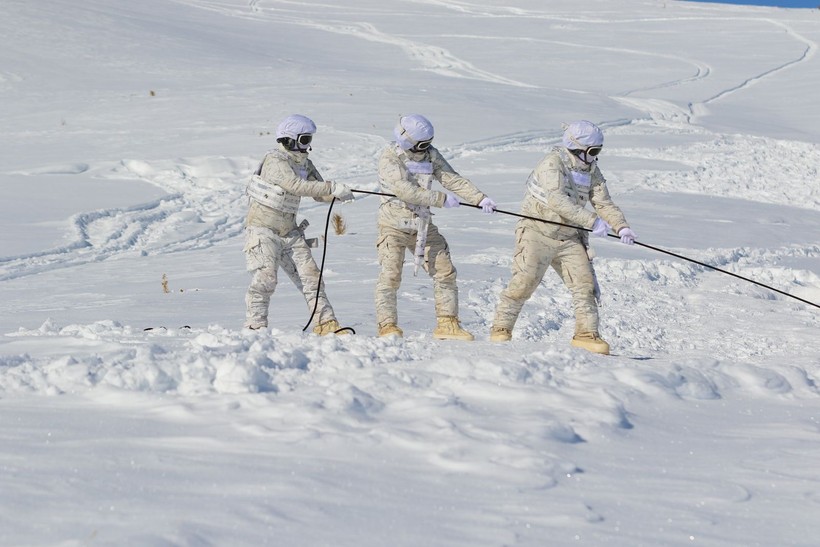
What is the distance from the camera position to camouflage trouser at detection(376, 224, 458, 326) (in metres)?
8.38

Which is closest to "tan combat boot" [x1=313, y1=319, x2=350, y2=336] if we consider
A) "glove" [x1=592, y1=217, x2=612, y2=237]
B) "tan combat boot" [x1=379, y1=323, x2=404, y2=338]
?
"tan combat boot" [x1=379, y1=323, x2=404, y2=338]

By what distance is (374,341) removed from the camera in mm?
6898

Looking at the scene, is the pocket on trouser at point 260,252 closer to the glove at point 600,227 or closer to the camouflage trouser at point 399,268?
the camouflage trouser at point 399,268

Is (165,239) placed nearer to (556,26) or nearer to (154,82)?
(154,82)

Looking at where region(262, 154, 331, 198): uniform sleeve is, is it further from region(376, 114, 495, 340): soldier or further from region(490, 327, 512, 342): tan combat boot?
region(490, 327, 512, 342): tan combat boot

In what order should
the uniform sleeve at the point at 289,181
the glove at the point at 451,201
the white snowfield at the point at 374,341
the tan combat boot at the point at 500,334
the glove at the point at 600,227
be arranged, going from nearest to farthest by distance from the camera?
the white snowfield at the point at 374,341
the glove at the point at 600,227
the glove at the point at 451,201
the uniform sleeve at the point at 289,181
the tan combat boot at the point at 500,334

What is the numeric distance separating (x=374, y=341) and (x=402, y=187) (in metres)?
1.60

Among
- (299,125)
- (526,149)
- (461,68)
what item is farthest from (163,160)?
(461,68)

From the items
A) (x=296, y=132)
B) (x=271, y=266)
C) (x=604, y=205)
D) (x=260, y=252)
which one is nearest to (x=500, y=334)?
(x=604, y=205)

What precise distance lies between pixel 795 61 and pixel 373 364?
41264 millimetres

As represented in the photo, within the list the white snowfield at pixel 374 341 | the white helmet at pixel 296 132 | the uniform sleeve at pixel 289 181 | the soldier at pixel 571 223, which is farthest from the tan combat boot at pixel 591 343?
the white helmet at pixel 296 132

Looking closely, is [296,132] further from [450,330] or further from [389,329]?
[450,330]

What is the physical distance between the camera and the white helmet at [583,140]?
8.19 m

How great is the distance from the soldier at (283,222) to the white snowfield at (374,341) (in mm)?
732
